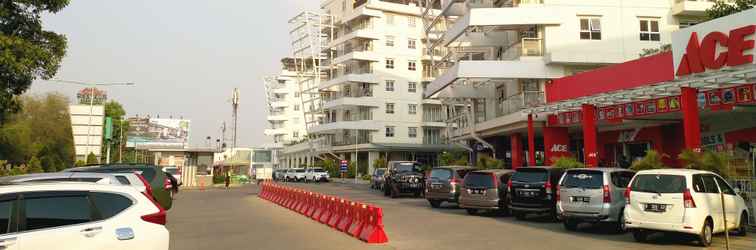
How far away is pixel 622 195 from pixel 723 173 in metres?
3.54

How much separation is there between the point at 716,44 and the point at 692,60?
92 cm

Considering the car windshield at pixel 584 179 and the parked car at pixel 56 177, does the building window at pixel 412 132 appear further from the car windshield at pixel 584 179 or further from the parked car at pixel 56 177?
the parked car at pixel 56 177

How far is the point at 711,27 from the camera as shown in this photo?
60.7 feet

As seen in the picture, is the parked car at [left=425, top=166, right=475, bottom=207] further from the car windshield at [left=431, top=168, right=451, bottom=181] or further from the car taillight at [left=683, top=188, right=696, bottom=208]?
the car taillight at [left=683, top=188, right=696, bottom=208]

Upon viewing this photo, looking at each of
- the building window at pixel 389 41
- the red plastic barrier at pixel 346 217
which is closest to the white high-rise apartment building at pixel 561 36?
Result: the red plastic barrier at pixel 346 217

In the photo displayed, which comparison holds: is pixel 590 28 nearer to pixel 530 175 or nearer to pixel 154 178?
pixel 530 175

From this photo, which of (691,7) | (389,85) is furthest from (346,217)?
(389,85)

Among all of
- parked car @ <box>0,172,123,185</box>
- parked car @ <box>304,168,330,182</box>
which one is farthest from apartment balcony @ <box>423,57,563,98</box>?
parked car @ <box>304,168,330,182</box>

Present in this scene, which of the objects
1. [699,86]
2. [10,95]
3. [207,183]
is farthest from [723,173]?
[207,183]

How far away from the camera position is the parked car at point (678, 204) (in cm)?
1145

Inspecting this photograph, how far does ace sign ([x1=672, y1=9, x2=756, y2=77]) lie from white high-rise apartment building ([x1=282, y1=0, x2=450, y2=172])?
164ft

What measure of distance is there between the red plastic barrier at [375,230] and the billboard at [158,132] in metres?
85.1

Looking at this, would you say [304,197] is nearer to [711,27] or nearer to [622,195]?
[622,195]

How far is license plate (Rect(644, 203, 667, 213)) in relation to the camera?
1171cm
